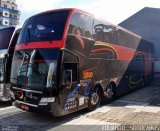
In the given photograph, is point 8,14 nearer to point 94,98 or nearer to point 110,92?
point 110,92

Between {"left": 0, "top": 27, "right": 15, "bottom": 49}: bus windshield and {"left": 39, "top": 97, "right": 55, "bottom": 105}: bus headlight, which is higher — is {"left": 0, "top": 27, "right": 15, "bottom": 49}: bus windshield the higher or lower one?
the higher one

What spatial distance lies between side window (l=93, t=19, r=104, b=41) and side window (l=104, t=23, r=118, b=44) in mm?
380

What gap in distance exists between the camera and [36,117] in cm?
842

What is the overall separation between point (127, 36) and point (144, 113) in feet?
17.2

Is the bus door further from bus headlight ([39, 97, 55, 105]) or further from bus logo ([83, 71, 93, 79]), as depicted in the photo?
bus logo ([83, 71, 93, 79])

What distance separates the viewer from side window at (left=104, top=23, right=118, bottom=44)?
33.1 feet

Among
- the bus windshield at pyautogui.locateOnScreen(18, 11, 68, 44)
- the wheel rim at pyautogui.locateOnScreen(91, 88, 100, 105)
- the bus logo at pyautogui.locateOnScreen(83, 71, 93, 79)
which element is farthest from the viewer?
the wheel rim at pyautogui.locateOnScreen(91, 88, 100, 105)

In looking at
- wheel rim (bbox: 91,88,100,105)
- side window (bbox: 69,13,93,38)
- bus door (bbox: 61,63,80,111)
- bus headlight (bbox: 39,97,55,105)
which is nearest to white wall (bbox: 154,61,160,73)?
wheel rim (bbox: 91,88,100,105)

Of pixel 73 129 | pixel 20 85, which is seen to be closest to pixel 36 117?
pixel 20 85

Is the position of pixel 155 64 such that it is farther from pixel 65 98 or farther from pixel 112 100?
pixel 65 98

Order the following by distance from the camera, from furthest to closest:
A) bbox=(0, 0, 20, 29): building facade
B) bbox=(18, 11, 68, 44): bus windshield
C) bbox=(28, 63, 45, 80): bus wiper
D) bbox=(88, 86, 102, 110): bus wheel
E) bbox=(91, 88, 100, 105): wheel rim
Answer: bbox=(0, 0, 20, 29): building facade → bbox=(91, 88, 100, 105): wheel rim → bbox=(88, 86, 102, 110): bus wheel → bbox=(18, 11, 68, 44): bus windshield → bbox=(28, 63, 45, 80): bus wiper

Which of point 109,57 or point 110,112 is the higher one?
point 109,57

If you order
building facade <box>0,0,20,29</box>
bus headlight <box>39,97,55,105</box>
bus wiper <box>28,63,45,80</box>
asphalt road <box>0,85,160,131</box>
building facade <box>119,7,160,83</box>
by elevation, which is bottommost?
asphalt road <box>0,85,160,131</box>

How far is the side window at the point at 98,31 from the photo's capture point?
9.16 meters
